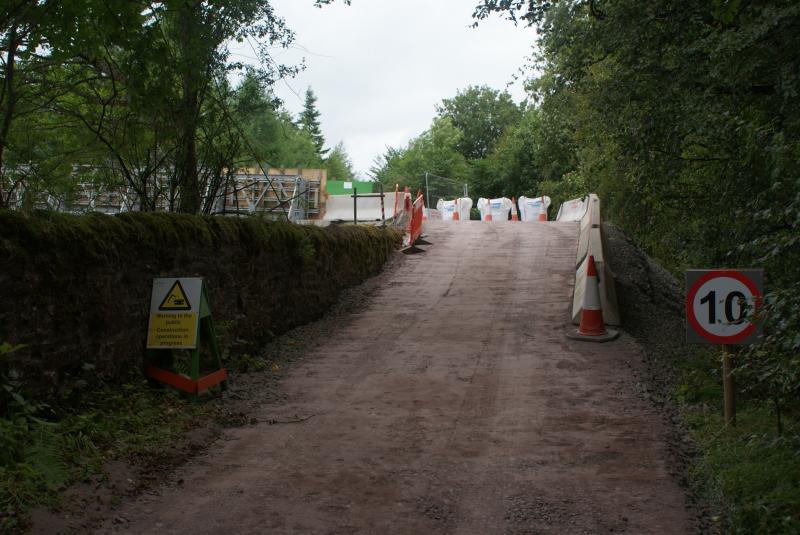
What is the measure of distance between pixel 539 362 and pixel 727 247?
A: 3.67 metres

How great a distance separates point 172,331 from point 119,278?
77 centimetres

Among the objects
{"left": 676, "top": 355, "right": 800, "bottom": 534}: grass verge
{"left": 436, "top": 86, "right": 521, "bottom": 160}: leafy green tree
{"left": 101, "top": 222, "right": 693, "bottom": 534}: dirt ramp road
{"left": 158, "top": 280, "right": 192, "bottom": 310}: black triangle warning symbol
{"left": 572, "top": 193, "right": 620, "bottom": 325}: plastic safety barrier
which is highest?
{"left": 436, "top": 86, "right": 521, "bottom": 160}: leafy green tree

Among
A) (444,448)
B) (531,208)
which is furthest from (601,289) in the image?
(531,208)

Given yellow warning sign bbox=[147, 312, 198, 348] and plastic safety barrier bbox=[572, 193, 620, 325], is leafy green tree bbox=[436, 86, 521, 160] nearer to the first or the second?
plastic safety barrier bbox=[572, 193, 620, 325]

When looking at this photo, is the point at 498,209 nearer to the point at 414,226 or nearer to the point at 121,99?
the point at 414,226

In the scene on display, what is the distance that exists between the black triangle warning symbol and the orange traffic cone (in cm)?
565

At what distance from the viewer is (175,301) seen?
7582 millimetres

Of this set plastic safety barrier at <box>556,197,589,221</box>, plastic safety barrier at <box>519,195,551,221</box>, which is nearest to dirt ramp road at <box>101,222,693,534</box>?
plastic safety barrier at <box>556,197,589,221</box>

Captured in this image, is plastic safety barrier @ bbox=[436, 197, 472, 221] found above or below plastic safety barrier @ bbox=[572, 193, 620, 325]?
above

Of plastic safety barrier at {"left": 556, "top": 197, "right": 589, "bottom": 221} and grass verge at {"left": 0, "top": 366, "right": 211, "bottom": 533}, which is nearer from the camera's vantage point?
grass verge at {"left": 0, "top": 366, "right": 211, "bottom": 533}

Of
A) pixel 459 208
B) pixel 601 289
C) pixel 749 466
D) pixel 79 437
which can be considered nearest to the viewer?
pixel 749 466

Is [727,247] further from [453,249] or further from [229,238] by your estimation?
[453,249]

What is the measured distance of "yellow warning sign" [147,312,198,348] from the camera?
745cm

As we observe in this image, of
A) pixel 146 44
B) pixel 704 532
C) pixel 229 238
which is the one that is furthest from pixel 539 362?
pixel 146 44
